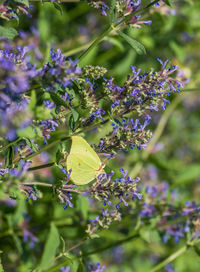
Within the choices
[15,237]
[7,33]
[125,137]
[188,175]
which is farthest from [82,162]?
[188,175]

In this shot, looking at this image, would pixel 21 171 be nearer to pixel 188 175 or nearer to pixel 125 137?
pixel 125 137

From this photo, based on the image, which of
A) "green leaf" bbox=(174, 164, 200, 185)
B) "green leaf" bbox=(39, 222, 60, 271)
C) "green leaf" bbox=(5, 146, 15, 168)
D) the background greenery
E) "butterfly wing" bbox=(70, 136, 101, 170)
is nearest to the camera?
"butterfly wing" bbox=(70, 136, 101, 170)

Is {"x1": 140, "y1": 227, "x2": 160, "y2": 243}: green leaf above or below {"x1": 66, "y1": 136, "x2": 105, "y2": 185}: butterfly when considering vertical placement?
below

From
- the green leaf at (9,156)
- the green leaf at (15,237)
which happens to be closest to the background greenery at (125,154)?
the green leaf at (15,237)

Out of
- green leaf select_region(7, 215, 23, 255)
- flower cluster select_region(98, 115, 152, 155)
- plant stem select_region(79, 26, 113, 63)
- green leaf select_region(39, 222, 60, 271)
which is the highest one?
plant stem select_region(79, 26, 113, 63)

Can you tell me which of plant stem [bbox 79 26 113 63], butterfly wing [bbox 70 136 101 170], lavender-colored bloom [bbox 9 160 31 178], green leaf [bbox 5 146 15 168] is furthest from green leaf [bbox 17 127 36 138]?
plant stem [bbox 79 26 113 63]

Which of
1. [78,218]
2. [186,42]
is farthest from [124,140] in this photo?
[186,42]

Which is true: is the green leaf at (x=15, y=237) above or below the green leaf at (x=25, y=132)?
below

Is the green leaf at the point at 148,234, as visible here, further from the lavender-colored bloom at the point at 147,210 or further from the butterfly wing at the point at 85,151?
the butterfly wing at the point at 85,151

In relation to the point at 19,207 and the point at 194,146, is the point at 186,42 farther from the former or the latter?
the point at 19,207

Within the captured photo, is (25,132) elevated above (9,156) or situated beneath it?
elevated above

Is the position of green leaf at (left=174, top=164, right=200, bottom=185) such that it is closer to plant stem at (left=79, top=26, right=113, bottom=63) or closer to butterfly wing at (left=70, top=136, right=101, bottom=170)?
butterfly wing at (left=70, top=136, right=101, bottom=170)

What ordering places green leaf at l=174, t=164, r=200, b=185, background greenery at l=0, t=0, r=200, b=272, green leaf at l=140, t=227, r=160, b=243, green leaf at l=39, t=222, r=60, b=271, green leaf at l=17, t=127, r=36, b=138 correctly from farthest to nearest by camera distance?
green leaf at l=174, t=164, r=200, b=185, background greenery at l=0, t=0, r=200, b=272, green leaf at l=140, t=227, r=160, b=243, green leaf at l=39, t=222, r=60, b=271, green leaf at l=17, t=127, r=36, b=138
